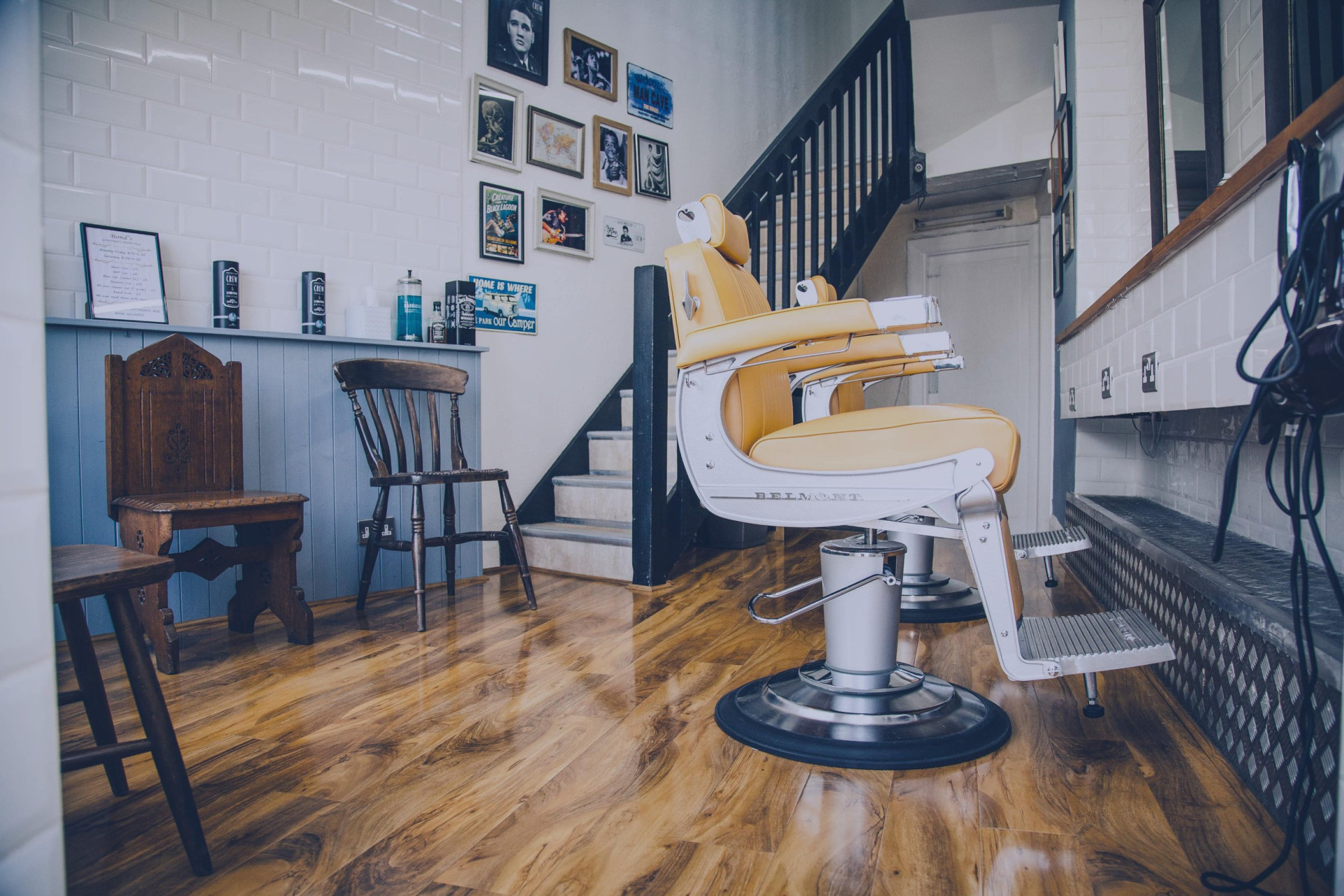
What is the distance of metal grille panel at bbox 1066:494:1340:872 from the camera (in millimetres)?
1020

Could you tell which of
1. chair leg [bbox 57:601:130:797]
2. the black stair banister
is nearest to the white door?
the black stair banister

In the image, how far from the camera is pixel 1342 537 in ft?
4.89

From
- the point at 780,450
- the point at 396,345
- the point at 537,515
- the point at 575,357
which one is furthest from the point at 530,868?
the point at 575,357

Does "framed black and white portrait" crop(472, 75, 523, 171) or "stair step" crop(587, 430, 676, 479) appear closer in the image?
"framed black and white portrait" crop(472, 75, 523, 171)

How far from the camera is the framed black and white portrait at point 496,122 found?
358 centimetres

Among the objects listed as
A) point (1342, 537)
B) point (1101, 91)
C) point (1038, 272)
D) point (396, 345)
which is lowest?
point (1342, 537)

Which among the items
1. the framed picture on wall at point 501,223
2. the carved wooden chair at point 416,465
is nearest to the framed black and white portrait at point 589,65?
the framed picture on wall at point 501,223

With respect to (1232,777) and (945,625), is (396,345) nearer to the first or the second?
(945,625)

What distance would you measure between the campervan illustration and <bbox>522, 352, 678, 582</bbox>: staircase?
2.35ft

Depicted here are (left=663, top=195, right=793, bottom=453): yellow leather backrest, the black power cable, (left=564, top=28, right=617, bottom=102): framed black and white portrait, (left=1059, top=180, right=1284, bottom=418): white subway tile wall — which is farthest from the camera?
(left=564, top=28, right=617, bottom=102): framed black and white portrait

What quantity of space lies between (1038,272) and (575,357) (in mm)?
3461

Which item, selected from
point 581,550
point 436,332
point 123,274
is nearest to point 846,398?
point 581,550

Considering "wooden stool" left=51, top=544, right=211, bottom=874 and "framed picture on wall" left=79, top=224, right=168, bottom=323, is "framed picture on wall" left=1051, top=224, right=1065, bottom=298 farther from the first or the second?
"wooden stool" left=51, top=544, right=211, bottom=874

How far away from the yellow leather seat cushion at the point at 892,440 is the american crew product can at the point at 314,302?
2.08 m
